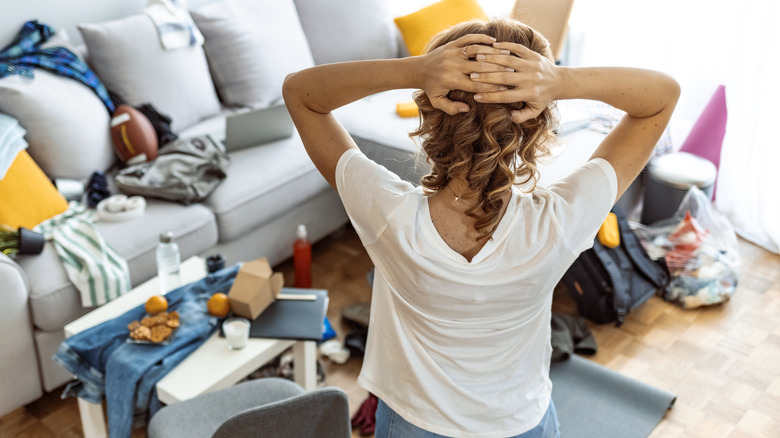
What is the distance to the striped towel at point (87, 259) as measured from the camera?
2010 mm

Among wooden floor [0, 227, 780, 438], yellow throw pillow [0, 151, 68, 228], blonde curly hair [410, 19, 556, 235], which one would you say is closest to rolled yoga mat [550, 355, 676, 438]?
wooden floor [0, 227, 780, 438]

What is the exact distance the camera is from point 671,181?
285cm

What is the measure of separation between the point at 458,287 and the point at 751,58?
260 cm

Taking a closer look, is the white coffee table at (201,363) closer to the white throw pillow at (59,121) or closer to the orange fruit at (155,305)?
the orange fruit at (155,305)

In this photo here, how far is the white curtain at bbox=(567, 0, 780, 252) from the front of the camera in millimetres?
2891

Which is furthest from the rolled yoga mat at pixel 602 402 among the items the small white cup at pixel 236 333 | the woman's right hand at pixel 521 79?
the woman's right hand at pixel 521 79

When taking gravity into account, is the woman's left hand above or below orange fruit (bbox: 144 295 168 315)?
above

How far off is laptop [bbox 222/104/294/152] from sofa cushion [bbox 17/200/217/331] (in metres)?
0.37

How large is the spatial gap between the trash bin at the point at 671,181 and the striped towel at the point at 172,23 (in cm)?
204

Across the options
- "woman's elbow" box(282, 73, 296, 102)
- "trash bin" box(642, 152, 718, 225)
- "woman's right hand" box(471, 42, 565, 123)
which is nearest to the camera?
"woman's right hand" box(471, 42, 565, 123)

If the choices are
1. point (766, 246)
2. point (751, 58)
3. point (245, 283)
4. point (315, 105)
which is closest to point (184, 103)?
point (245, 283)

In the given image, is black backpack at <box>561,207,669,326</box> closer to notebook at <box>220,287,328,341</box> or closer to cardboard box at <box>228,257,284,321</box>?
notebook at <box>220,287,328,341</box>

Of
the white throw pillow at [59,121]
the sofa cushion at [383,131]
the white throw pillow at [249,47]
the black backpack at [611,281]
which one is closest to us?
the white throw pillow at [59,121]

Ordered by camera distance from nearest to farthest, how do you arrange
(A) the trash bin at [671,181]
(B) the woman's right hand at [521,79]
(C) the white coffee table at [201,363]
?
(B) the woman's right hand at [521,79] → (C) the white coffee table at [201,363] → (A) the trash bin at [671,181]
